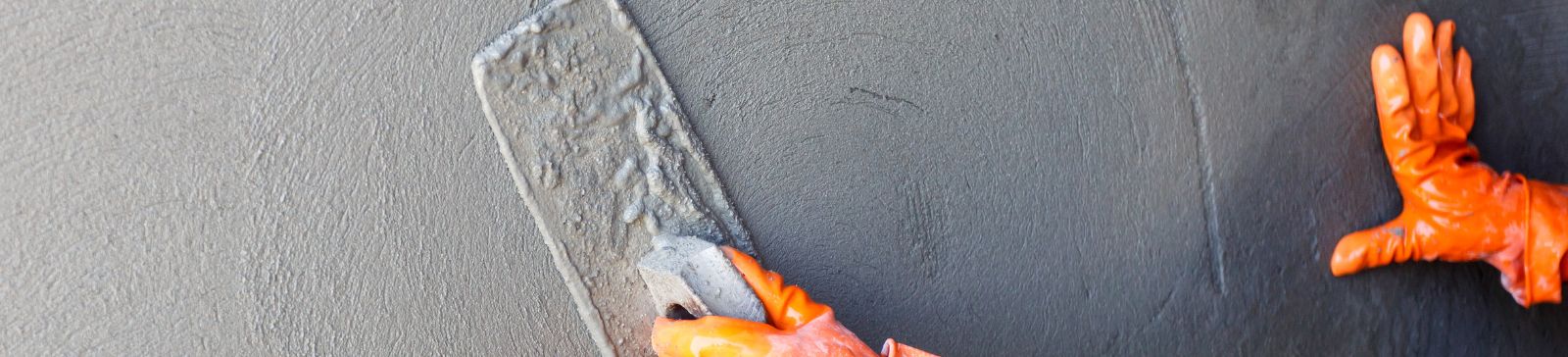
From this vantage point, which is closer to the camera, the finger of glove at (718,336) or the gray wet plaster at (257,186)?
the gray wet plaster at (257,186)

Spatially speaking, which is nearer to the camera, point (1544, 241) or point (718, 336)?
point (718, 336)

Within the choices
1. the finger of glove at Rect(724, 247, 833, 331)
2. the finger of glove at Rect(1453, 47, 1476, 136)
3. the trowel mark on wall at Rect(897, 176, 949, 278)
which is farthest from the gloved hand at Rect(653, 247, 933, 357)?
the finger of glove at Rect(1453, 47, 1476, 136)

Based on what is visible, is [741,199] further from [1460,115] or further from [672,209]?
[1460,115]

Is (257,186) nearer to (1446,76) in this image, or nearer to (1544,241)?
(1446,76)

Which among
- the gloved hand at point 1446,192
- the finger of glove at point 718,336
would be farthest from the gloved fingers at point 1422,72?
the finger of glove at point 718,336

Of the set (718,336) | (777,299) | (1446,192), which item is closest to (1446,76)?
(1446,192)

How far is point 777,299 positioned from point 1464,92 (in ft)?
5.13

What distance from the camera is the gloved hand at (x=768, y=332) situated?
45.8 inches

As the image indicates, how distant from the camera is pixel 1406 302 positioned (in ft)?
7.50

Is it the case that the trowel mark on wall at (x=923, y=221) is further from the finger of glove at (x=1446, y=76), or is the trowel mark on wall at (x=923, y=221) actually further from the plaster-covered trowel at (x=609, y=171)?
the finger of glove at (x=1446, y=76)

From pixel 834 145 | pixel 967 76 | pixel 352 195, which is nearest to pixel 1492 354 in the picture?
pixel 967 76

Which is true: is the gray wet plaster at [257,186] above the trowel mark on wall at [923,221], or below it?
above

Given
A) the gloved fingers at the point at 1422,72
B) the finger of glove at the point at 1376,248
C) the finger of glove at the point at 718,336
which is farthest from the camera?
the finger of glove at the point at 1376,248

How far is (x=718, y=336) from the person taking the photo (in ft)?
3.83
